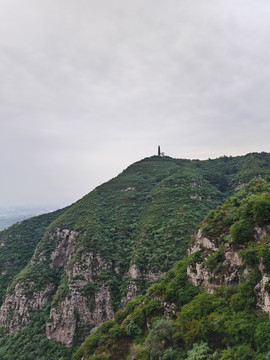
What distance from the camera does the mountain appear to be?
2080 inches

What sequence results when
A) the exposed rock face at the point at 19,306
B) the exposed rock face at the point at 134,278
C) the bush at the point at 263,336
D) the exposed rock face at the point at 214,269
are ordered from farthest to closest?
the exposed rock face at the point at 19,306, the exposed rock face at the point at 134,278, the exposed rock face at the point at 214,269, the bush at the point at 263,336

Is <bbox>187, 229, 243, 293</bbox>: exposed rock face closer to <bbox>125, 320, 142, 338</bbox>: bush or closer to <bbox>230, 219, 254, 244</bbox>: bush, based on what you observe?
<bbox>230, 219, 254, 244</bbox>: bush

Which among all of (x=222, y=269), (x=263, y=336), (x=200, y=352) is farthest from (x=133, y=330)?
(x=263, y=336)

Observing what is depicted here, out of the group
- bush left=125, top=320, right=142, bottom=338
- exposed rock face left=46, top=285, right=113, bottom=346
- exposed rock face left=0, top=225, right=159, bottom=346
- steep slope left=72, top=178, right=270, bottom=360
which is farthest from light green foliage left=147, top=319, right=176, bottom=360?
exposed rock face left=46, top=285, right=113, bottom=346

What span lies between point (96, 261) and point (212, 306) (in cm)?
4692

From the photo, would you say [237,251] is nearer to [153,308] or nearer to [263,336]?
[263,336]

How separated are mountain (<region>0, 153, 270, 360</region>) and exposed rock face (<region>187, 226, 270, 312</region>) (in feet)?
84.7

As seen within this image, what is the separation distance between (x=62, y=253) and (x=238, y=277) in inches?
2594

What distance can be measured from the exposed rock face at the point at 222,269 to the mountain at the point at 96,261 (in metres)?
25.8

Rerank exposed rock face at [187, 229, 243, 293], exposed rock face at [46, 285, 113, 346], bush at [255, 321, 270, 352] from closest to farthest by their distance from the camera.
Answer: bush at [255, 321, 270, 352] → exposed rock face at [187, 229, 243, 293] → exposed rock face at [46, 285, 113, 346]

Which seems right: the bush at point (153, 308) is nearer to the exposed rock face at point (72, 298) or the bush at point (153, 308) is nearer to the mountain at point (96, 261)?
the mountain at point (96, 261)

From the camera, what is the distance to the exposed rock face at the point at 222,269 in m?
18.7

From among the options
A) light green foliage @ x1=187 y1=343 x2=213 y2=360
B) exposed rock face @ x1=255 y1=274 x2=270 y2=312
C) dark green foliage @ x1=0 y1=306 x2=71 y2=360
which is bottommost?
dark green foliage @ x1=0 y1=306 x2=71 y2=360

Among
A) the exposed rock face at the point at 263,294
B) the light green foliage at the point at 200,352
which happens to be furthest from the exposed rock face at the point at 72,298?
the exposed rock face at the point at 263,294
